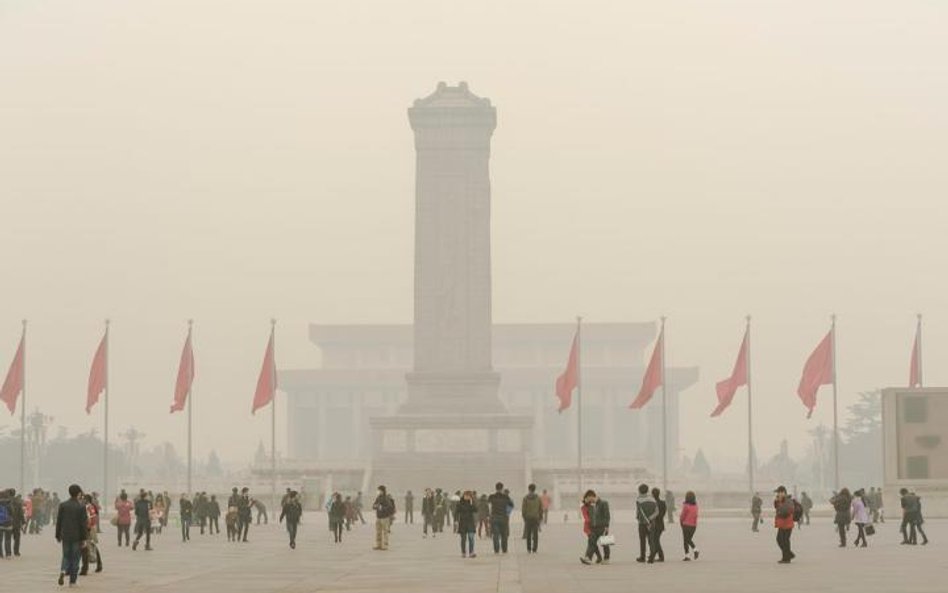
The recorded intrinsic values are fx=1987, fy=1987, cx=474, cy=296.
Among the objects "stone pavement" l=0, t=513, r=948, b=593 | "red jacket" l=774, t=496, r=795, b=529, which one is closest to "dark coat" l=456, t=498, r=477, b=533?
"stone pavement" l=0, t=513, r=948, b=593

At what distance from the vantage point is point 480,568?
131ft

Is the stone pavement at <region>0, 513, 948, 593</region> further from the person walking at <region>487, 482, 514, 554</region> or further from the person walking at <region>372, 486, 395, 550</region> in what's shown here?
the person walking at <region>487, 482, 514, 554</region>

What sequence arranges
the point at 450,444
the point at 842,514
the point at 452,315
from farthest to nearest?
1. the point at 452,315
2. the point at 450,444
3. the point at 842,514

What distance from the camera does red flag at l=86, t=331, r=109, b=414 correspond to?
83438 mm

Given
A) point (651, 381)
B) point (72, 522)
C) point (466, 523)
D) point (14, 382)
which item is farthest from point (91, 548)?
point (651, 381)

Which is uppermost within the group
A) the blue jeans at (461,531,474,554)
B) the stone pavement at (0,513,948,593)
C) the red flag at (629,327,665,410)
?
the red flag at (629,327,665,410)

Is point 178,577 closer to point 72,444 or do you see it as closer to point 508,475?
point 508,475

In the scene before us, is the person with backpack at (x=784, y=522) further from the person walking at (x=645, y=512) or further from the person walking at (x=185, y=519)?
the person walking at (x=185, y=519)

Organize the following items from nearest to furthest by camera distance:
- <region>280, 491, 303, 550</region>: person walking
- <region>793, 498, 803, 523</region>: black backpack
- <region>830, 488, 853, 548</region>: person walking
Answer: <region>793, 498, 803, 523</region>: black backpack, <region>830, 488, 853, 548</region>: person walking, <region>280, 491, 303, 550</region>: person walking

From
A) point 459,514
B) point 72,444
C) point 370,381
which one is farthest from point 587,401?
point 459,514

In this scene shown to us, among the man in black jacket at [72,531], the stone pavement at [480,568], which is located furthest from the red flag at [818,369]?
the man in black jacket at [72,531]

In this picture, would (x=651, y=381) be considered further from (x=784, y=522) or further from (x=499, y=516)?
(x=784, y=522)

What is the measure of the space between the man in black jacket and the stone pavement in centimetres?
46

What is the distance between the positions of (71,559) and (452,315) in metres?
89.2
